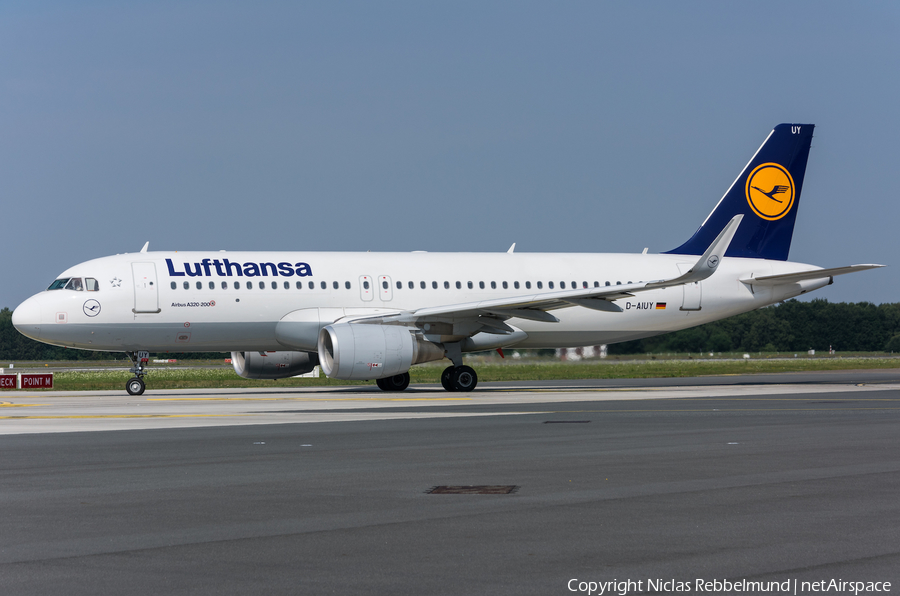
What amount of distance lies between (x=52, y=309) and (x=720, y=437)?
770 inches

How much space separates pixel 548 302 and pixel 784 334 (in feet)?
120

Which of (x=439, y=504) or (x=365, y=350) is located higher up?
(x=365, y=350)

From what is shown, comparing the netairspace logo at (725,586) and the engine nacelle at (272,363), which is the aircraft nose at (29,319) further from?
the netairspace logo at (725,586)

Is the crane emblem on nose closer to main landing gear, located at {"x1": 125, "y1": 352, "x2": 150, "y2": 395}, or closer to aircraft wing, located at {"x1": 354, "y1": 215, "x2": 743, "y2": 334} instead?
main landing gear, located at {"x1": 125, "y1": 352, "x2": 150, "y2": 395}

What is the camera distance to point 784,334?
197 ft

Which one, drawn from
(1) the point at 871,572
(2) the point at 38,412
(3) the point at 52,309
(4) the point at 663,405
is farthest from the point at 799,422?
(3) the point at 52,309

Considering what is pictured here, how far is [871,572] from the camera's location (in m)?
6.08

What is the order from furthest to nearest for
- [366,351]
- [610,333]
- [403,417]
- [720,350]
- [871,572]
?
[720,350], [610,333], [366,351], [403,417], [871,572]

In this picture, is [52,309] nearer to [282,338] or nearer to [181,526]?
[282,338]

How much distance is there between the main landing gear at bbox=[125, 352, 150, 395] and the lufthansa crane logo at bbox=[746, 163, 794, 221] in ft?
67.9

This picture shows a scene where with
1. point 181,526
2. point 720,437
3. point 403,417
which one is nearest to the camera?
point 181,526

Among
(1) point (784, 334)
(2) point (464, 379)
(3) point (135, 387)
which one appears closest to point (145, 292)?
(3) point (135, 387)

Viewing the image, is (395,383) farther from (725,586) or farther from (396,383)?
(725,586)

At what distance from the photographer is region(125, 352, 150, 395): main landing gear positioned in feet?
89.7
